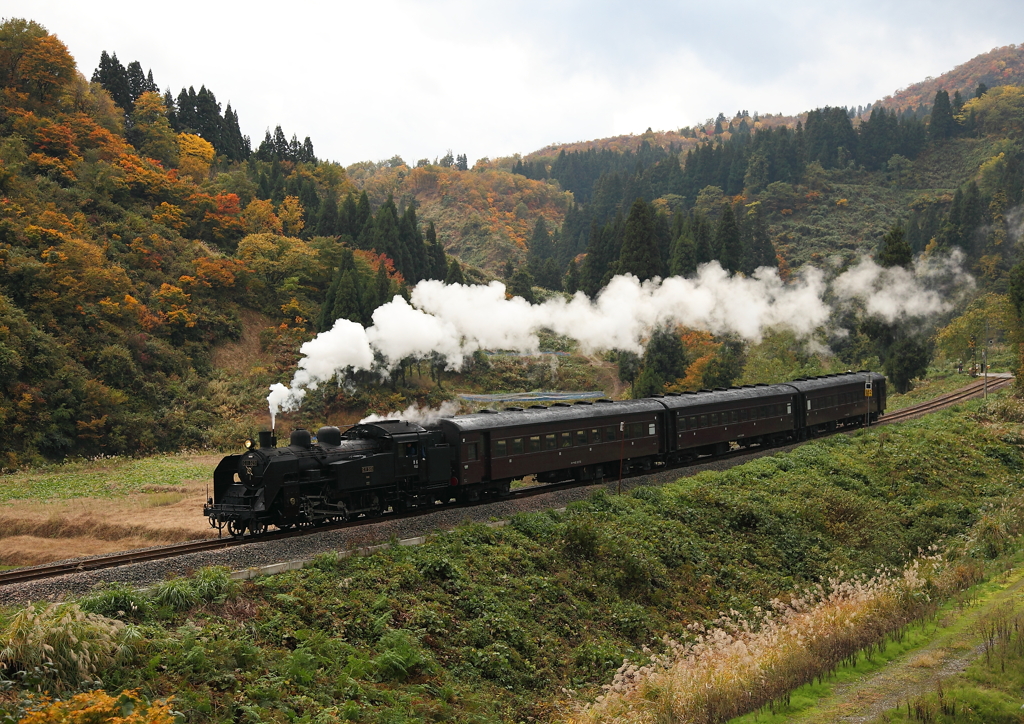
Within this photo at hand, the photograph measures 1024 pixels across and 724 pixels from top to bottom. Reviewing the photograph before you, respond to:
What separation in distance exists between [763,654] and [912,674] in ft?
8.73

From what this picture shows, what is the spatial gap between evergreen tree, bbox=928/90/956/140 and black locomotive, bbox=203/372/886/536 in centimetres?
14136

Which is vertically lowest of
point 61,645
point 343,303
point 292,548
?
point 292,548

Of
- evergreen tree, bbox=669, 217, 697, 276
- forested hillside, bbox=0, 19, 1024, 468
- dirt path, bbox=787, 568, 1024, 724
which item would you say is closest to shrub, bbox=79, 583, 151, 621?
dirt path, bbox=787, 568, 1024, 724

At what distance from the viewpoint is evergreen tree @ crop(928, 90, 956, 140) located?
152500mm

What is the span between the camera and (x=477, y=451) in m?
25.2

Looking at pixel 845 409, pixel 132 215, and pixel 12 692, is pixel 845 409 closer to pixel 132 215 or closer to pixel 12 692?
pixel 12 692

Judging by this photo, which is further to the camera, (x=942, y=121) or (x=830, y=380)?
(x=942, y=121)

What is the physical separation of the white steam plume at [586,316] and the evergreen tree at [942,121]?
82830 mm

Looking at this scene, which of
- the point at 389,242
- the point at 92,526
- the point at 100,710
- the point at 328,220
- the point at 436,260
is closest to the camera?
the point at 100,710

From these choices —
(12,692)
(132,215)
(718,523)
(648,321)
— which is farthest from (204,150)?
(12,692)

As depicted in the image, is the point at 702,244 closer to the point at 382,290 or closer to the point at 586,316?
the point at 586,316

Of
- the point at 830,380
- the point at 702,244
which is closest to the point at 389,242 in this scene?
the point at 702,244

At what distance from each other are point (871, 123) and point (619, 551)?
161586 mm

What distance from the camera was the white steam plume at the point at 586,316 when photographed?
38.9 metres
